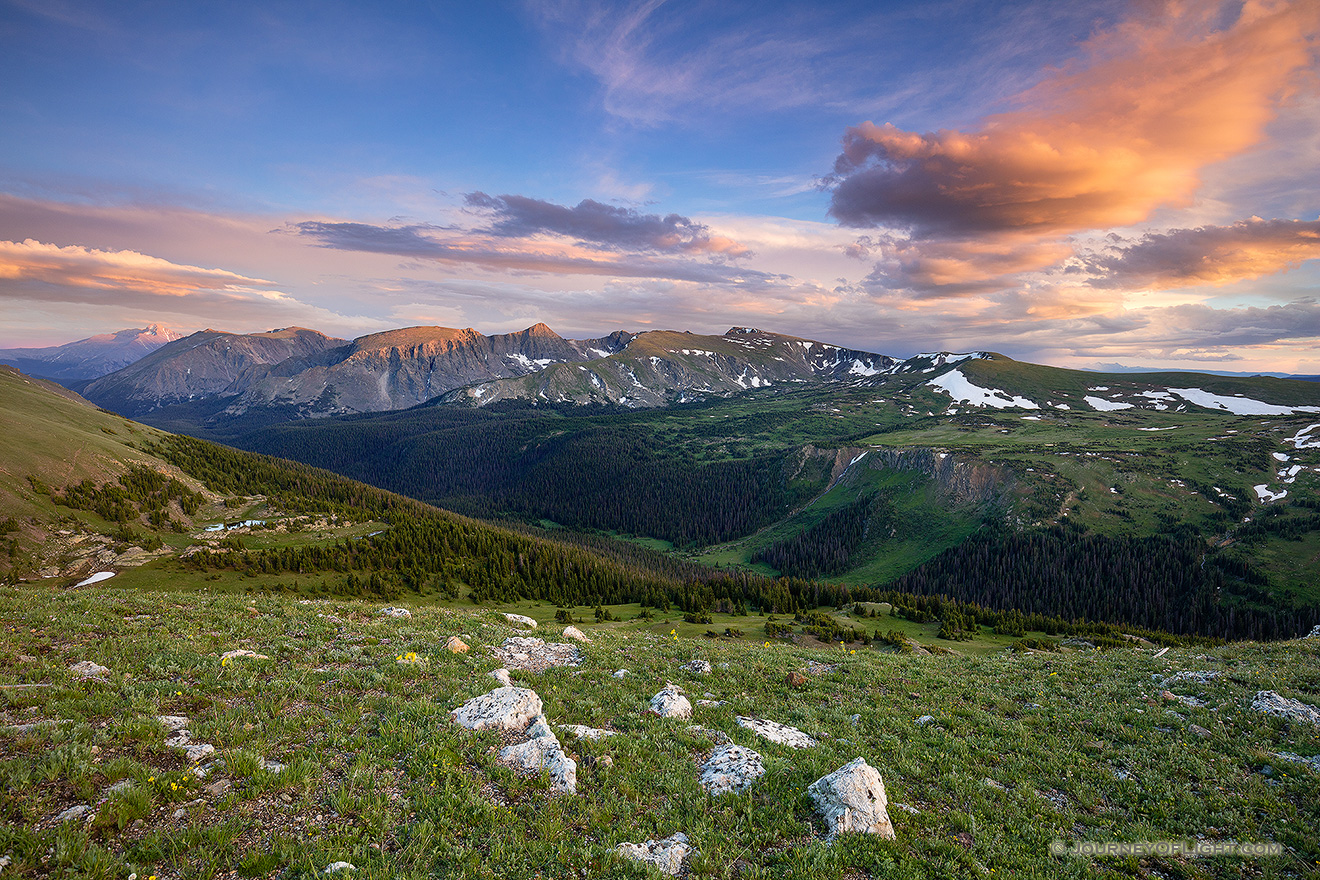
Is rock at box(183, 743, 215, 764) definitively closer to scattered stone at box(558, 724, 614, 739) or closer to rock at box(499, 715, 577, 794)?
rock at box(499, 715, 577, 794)

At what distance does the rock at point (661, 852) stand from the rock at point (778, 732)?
18.4ft

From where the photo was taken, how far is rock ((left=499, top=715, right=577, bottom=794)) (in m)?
10.5

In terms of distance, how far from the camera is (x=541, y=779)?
417 inches

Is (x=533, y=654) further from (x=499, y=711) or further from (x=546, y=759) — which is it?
(x=546, y=759)

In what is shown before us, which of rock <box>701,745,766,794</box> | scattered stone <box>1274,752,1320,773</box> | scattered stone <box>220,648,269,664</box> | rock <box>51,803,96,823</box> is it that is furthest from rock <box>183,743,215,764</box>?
scattered stone <box>1274,752,1320,773</box>

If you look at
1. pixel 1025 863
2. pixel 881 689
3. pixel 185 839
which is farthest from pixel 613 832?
pixel 881 689

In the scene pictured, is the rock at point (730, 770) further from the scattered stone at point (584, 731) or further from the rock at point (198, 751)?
the rock at point (198, 751)

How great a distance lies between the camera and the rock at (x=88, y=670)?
1302 cm

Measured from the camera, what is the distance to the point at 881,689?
65.9 feet

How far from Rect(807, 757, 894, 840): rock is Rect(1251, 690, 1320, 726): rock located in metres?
16.3

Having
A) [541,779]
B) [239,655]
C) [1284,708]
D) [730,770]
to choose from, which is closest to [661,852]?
[541,779]

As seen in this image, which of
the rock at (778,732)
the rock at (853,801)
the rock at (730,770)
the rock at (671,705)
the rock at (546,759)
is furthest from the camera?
the rock at (671,705)

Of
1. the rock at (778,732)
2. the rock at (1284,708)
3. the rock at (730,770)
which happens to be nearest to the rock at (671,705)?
the rock at (778,732)

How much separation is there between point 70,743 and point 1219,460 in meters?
259
